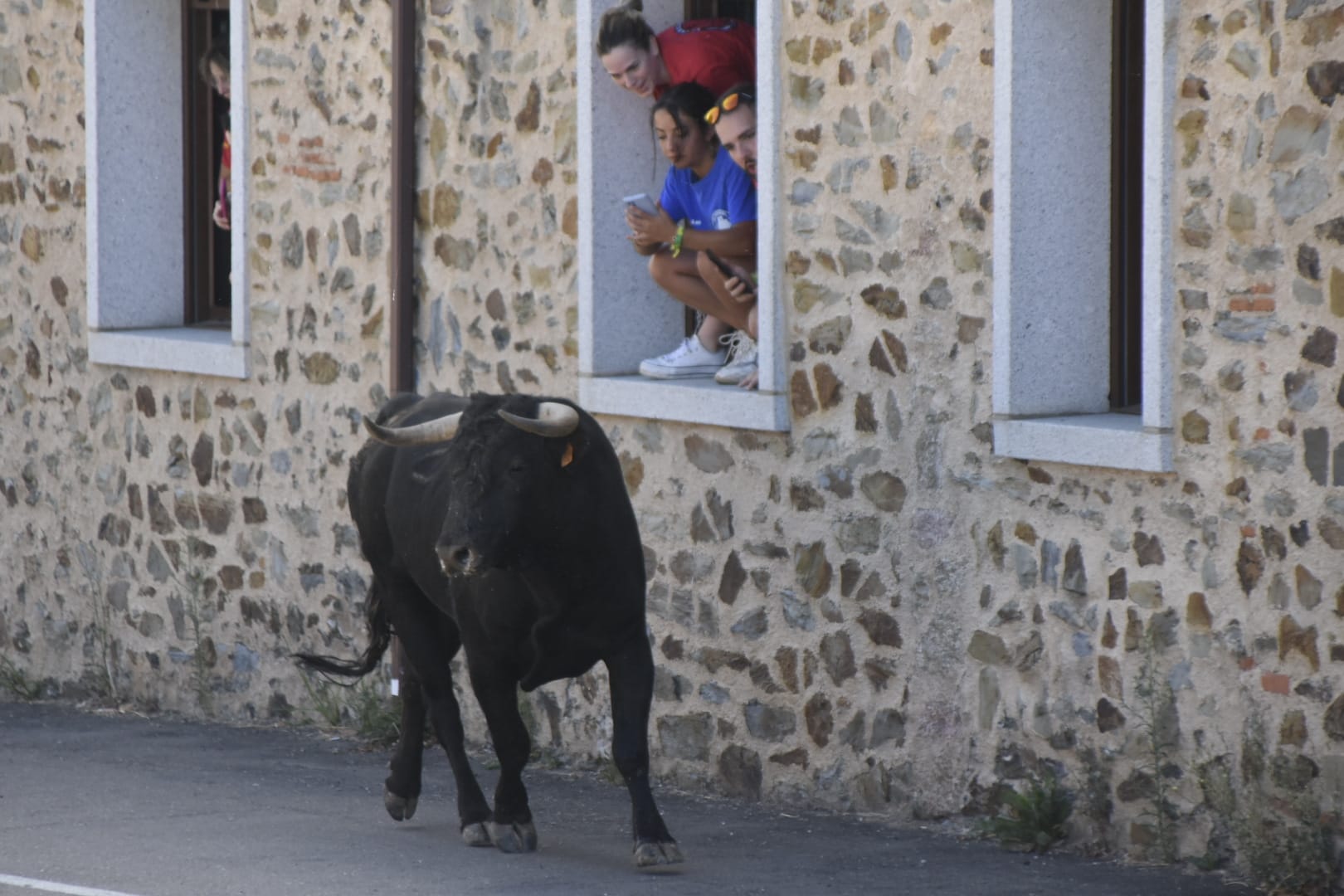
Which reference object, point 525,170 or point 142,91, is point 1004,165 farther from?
point 142,91

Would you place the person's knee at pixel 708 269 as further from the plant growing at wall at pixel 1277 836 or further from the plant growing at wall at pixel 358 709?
the plant growing at wall at pixel 1277 836

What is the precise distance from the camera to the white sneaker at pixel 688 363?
1004 centimetres

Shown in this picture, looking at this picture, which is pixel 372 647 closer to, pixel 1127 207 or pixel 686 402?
pixel 686 402

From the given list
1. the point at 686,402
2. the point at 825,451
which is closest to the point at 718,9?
the point at 686,402

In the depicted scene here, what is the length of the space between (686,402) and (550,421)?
192 centimetres

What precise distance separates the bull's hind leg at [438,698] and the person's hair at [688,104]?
220 cm

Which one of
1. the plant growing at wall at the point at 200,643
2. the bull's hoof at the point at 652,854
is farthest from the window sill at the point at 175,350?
the bull's hoof at the point at 652,854

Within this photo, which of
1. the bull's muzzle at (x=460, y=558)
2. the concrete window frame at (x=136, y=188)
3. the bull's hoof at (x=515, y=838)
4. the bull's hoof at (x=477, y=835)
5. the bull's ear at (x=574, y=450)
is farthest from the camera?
the concrete window frame at (x=136, y=188)

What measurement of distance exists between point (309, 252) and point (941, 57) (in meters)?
3.79

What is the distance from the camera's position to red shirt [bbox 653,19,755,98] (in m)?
9.94

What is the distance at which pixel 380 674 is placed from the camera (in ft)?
36.9

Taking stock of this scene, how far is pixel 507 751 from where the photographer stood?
847 centimetres

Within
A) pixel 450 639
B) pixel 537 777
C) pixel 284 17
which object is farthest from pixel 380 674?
pixel 284 17

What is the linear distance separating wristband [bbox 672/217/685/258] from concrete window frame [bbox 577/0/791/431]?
36 centimetres
